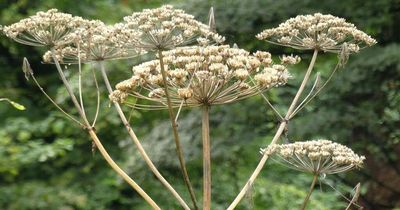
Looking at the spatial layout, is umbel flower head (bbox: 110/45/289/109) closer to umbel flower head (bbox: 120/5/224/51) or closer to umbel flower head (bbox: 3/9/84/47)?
umbel flower head (bbox: 120/5/224/51)

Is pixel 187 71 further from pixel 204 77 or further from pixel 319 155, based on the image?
pixel 319 155

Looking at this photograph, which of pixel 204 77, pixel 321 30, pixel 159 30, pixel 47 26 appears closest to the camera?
pixel 204 77

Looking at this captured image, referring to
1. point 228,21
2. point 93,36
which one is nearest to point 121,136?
point 228,21

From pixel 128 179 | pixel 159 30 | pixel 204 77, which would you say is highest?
pixel 159 30

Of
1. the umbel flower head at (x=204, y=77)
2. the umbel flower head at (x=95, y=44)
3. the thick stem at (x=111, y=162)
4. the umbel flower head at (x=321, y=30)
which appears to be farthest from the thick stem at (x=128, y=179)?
the umbel flower head at (x=321, y=30)

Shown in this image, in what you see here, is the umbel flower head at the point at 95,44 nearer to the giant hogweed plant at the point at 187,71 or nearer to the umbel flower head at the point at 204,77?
the giant hogweed plant at the point at 187,71

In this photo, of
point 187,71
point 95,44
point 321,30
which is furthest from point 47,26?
point 321,30

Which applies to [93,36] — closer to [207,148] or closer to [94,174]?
[207,148]
